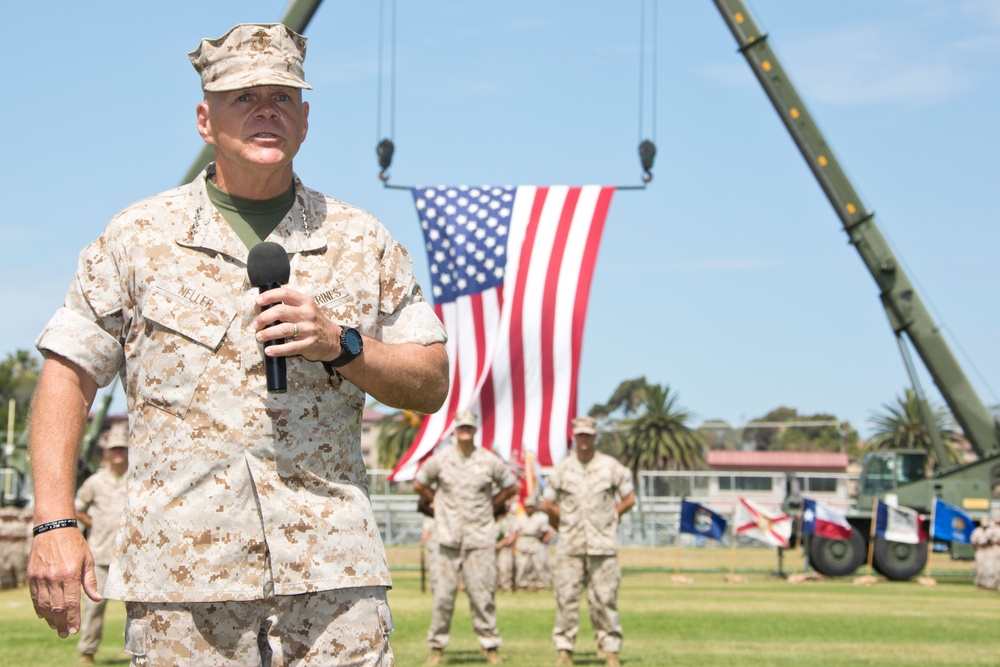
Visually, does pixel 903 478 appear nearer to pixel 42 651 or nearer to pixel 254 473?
pixel 42 651

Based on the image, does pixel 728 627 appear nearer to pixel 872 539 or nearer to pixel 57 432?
pixel 872 539

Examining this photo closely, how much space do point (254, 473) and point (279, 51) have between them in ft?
3.37

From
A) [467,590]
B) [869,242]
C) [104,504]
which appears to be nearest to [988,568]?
[869,242]

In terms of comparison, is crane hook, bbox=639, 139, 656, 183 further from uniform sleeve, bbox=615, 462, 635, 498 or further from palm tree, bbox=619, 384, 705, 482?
palm tree, bbox=619, 384, 705, 482

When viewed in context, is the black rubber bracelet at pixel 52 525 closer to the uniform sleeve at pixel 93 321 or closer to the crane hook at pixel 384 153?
the uniform sleeve at pixel 93 321

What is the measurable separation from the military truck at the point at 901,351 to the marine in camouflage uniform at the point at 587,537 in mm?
16535

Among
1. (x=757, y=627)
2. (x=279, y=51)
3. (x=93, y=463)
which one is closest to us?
(x=279, y=51)

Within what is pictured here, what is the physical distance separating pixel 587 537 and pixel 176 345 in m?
10.8

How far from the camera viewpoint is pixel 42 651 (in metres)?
14.8

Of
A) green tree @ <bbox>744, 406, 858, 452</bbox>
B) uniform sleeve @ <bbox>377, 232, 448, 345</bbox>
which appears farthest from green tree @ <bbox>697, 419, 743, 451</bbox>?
uniform sleeve @ <bbox>377, 232, 448, 345</bbox>

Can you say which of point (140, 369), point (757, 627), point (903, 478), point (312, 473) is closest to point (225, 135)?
point (140, 369)

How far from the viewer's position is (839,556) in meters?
31.4

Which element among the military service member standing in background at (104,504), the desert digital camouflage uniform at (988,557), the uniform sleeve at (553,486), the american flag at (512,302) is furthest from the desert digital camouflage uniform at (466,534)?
the desert digital camouflage uniform at (988,557)

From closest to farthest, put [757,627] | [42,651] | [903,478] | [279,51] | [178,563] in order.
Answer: [178,563] < [279,51] < [42,651] < [757,627] < [903,478]
